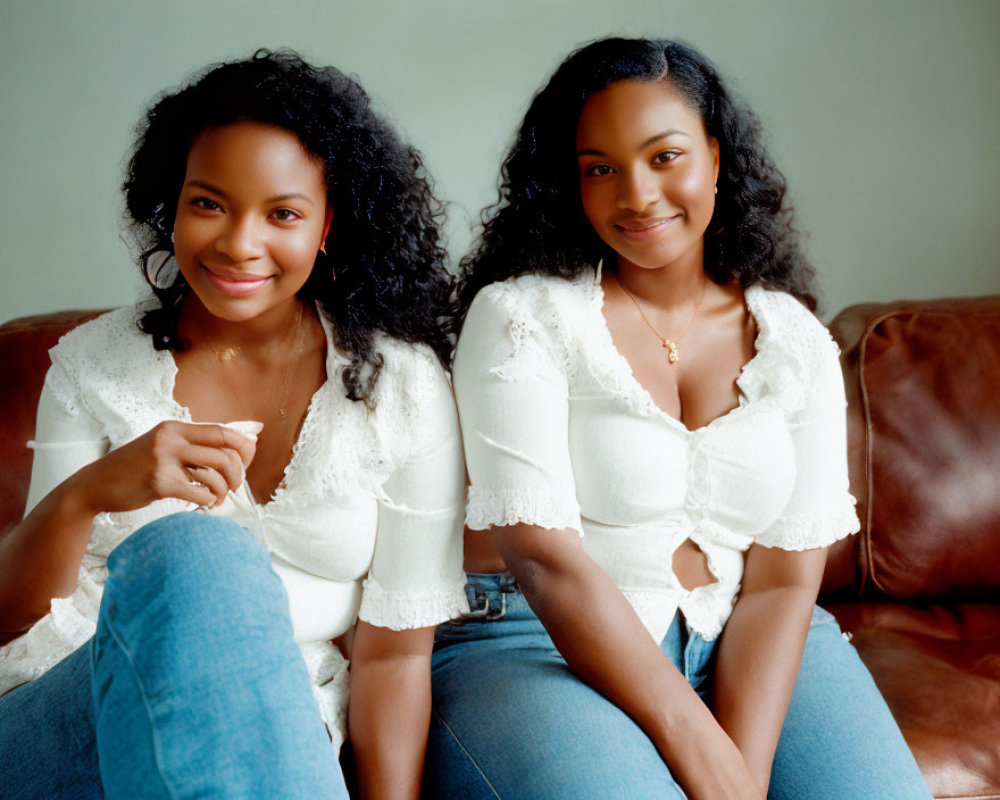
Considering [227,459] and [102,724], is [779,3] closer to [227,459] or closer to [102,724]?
[227,459]

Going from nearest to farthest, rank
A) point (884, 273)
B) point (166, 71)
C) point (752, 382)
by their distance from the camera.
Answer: point (752, 382) → point (166, 71) → point (884, 273)

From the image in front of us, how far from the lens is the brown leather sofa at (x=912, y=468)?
146 centimetres

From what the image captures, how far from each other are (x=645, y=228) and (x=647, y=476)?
11.6 inches

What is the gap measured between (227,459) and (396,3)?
49.1 inches

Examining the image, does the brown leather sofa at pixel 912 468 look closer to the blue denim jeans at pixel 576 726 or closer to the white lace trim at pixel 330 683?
the blue denim jeans at pixel 576 726

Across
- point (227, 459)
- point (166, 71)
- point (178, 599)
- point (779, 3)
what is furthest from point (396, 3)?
point (178, 599)

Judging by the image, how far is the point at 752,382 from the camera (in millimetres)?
1207

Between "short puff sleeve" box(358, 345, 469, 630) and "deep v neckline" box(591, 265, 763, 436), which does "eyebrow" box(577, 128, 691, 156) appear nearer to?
"deep v neckline" box(591, 265, 763, 436)

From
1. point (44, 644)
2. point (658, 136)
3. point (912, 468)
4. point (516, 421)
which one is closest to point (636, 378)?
point (516, 421)

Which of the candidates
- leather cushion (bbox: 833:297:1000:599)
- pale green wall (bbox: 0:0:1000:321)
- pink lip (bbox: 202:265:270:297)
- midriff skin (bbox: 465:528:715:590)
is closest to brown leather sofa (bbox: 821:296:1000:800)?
leather cushion (bbox: 833:297:1000:599)

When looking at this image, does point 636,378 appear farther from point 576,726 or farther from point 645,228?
point 576,726

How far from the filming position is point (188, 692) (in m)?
0.69

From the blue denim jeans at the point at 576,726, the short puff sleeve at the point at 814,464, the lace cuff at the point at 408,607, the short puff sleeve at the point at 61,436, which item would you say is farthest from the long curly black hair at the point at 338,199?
the short puff sleeve at the point at 814,464

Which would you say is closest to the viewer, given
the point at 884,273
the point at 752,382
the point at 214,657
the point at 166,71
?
the point at 214,657
